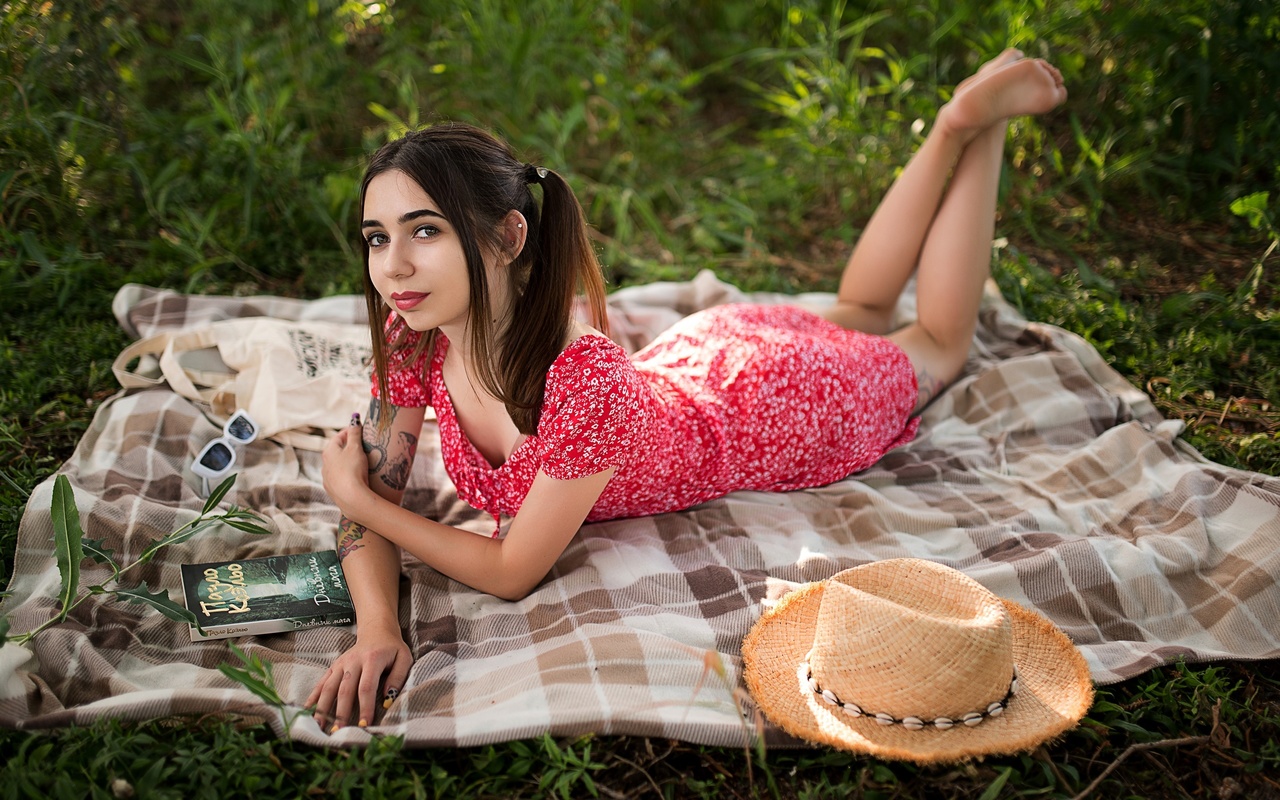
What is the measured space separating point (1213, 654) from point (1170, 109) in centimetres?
265

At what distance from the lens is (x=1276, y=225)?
139 inches

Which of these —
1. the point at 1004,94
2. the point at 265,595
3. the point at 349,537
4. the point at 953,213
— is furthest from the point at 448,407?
the point at 1004,94

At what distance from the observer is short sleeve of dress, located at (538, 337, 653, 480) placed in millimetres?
2025

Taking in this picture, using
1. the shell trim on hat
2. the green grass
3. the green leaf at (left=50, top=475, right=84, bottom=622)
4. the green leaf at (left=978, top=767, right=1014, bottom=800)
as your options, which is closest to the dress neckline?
the green grass

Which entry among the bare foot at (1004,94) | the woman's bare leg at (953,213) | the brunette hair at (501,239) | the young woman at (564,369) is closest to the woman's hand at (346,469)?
the young woman at (564,369)

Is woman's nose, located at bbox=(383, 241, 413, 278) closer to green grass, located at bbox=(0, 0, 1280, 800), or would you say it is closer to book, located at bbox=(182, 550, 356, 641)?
green grass, located at bbox=(0, 0, 1280, 800)

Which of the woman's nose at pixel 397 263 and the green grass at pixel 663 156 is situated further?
the green grass at pixel 663 156

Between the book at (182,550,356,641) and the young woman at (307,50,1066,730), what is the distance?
0.23 feet

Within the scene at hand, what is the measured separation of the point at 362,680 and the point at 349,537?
44 centimetres

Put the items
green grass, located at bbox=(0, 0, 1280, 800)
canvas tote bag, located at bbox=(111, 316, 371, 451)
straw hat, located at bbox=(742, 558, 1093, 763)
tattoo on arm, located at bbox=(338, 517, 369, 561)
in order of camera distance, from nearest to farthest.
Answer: straw hat, located at bbox=(742, 558, 1093, 763)
tattoo on arm, located at bbox=(338, 517, 369, 561)
canvas tote bag, located at bbox=(111, 316, 371, 451)
green grass, located at bbox=(0, 0, 1280, 800)

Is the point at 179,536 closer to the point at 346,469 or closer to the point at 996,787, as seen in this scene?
the point at 346,469

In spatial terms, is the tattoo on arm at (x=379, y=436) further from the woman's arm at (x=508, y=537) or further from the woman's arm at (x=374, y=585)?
the woman's arm at (x=508, y=537)

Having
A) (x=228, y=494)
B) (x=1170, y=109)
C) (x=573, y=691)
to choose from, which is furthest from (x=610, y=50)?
(x=573, y=691)

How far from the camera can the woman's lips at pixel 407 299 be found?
6.41ft
